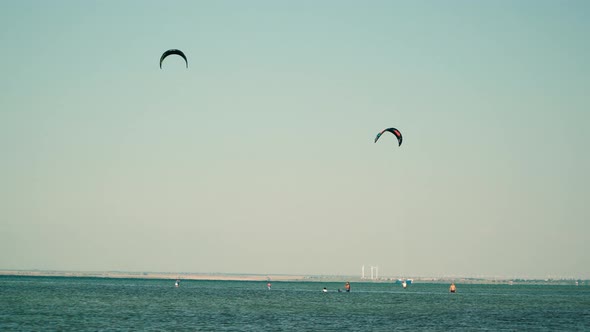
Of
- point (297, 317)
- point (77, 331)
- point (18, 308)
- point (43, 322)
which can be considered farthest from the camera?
point (18, 308)

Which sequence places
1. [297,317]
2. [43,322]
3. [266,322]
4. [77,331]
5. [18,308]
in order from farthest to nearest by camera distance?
1. [18,308]
2. [297,317]
3. [266,322]
4. [43,322]
5. [77,331]

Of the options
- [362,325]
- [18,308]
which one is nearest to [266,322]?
[362,325]

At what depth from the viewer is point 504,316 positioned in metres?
74.8

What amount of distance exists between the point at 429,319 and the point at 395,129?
16677mm

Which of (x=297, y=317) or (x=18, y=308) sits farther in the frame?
(x=18, y=308)

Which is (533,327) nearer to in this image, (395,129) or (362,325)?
(362,325)

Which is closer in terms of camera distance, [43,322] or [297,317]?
[43,322]

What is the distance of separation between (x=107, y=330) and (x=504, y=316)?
134 feet

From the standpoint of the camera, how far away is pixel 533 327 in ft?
199

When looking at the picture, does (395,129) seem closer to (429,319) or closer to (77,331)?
(429,319)

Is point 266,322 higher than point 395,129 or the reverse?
the reverse

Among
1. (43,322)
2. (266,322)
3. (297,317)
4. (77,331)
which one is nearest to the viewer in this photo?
(77,331)

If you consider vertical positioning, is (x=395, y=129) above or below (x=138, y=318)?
above

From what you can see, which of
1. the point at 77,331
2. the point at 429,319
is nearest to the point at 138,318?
the point at 77,331
